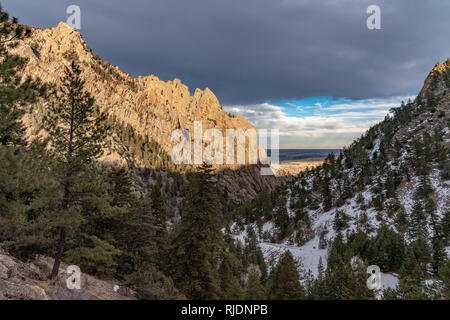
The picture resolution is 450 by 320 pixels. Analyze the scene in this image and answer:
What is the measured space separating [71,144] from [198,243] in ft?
32.6

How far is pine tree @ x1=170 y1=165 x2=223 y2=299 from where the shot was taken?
16.5 metres

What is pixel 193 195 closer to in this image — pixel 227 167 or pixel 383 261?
pixel 383 261

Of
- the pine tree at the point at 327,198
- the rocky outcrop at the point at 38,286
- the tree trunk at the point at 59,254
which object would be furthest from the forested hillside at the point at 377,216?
the tree trunk at the point at 59,254

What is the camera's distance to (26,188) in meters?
10.1

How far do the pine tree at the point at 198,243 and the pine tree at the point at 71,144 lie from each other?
21.6 ft

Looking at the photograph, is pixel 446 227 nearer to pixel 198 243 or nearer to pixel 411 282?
pixel 411 282

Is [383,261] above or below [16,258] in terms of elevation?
below

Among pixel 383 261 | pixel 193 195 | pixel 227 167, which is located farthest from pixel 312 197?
pixel 227 167

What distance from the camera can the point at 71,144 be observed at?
46.2 feet

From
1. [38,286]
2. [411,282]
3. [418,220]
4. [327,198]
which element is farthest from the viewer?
[327,198]

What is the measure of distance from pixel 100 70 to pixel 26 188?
682ft

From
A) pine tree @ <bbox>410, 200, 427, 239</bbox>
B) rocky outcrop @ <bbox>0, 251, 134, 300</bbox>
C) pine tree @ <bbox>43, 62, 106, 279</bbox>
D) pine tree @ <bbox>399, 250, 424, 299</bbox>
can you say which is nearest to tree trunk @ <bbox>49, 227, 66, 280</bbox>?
pine tree @ <bbox>43, 62, 106, 279</bbox>
